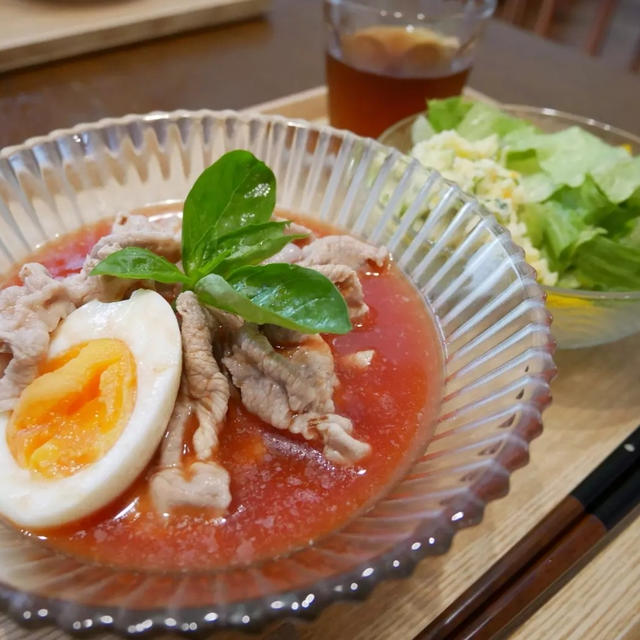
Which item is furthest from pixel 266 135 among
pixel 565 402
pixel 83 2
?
pixel 83 2

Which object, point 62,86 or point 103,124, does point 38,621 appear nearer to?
point 103,124

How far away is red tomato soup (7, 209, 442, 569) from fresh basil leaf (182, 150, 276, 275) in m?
0.32

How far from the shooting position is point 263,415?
1.16 metres

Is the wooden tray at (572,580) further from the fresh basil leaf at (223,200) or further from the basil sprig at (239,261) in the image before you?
the fresh basil leaf at (223,200)

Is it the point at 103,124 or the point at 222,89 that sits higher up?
the point at 103,124

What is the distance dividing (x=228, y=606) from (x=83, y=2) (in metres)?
3.08

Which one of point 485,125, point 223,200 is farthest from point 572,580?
point 485,125

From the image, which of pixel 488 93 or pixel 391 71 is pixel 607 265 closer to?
pixel 391 71

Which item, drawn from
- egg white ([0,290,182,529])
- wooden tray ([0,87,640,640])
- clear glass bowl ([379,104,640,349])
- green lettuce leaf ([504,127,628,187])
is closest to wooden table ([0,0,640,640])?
wooden tray ([0,87,640,640])

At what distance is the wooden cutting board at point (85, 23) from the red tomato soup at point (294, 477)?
2.19 metres

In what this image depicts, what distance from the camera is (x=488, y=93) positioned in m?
2.95

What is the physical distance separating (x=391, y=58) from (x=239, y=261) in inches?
54.2

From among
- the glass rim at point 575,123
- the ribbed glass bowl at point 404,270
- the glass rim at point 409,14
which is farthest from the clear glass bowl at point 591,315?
the glass rim at point 409,14

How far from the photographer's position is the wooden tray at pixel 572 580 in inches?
42.9
